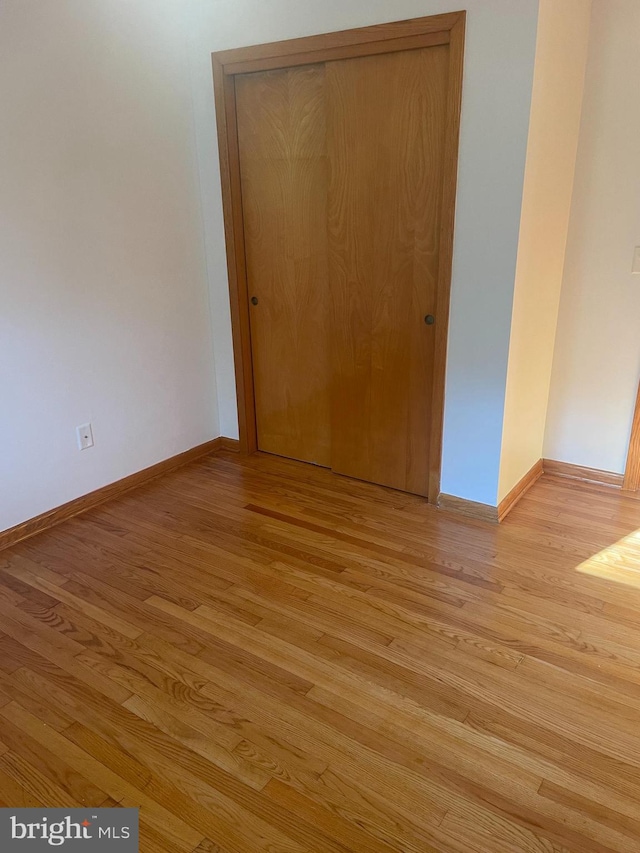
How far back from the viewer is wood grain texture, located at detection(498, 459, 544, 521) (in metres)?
2.79

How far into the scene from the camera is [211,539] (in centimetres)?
265

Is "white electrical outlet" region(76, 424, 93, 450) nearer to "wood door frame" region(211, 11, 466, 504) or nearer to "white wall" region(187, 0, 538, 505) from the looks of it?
"wood door frame" region(211, 11, 466, 504)

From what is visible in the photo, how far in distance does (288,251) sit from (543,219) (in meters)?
1.22

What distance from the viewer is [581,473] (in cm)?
313

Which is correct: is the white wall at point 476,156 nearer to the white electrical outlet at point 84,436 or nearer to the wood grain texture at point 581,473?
the wood grain texture at point 581,473

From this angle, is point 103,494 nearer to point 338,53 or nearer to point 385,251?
point 385,251

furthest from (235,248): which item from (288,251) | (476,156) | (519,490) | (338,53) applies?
(519,490)

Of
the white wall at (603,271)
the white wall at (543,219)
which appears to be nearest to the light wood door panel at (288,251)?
the white wall at (543,219)

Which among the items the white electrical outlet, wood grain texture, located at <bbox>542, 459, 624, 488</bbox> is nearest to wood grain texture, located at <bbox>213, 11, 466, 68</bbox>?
the white electrical outlet

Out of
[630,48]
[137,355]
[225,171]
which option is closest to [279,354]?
[137,355]

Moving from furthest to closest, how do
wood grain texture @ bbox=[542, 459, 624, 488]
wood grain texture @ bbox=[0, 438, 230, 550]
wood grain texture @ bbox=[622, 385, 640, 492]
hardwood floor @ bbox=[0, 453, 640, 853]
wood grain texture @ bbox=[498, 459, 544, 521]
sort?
wood grain texture @ bbox=[542, 459, 624, 488] → wood grain texture @ bbox=[622, 385, 640, 492] → wood grain texture @ bbox=[498, 459, 544, 521] → wood grain texture @ bbox=[0, 438, 230, 550] → hardwood floor @ bbox=[0, 453, 640, 853]

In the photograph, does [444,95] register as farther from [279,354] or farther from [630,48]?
[279,354]

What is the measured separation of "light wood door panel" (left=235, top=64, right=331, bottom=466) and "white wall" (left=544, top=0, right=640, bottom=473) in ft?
3.90

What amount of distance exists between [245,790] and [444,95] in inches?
97.7
